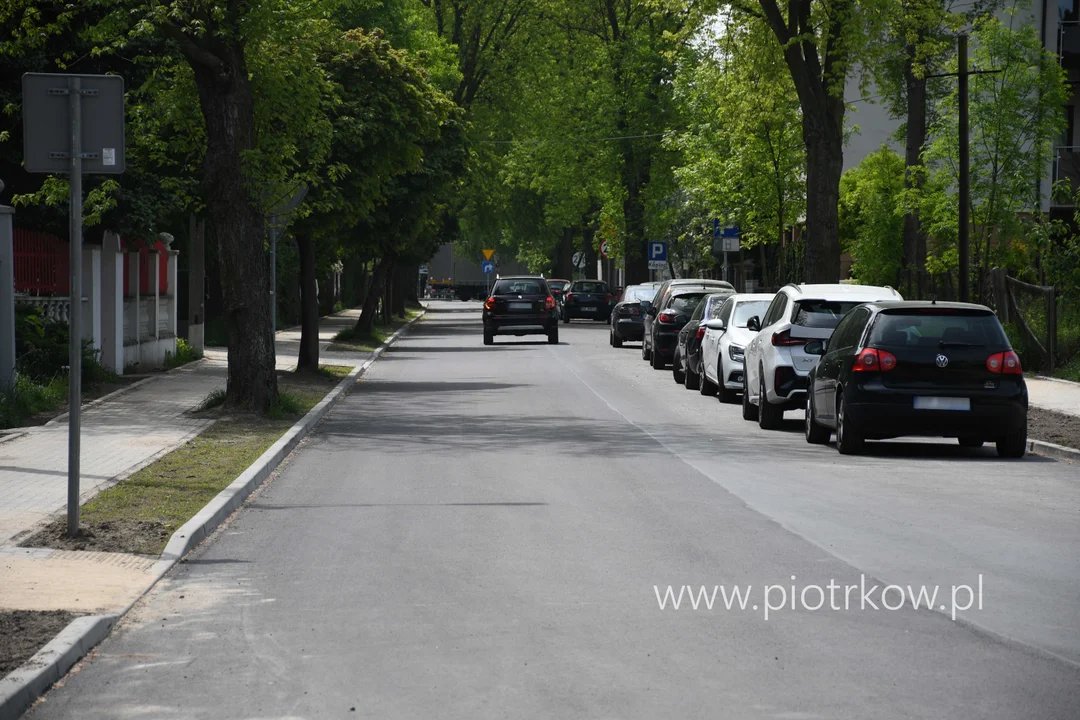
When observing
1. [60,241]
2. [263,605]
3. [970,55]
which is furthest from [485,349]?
[263,605]

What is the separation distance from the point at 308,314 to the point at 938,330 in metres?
14.2

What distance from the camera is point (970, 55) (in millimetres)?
37156

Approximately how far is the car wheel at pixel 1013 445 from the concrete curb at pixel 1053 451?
1.46 ft

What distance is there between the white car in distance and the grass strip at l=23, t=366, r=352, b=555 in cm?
651

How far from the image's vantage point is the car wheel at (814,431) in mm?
17188

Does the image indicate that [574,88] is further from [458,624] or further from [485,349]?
[458,624]

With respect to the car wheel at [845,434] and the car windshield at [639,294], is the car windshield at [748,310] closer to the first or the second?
the car wheel at [845,434]

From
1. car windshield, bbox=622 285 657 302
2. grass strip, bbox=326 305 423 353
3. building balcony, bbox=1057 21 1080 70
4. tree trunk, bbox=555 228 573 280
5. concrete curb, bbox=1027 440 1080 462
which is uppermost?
building balcony, bbox=1057 21 1080 70

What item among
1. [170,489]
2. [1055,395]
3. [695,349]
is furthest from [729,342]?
[170,489]

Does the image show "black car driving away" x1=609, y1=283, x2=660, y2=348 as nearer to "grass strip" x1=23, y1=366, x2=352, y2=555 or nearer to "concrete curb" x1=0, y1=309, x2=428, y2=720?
"grass strip" x1=23, y1=366, x2=352, y2=555

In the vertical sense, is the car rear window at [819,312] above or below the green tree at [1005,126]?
below

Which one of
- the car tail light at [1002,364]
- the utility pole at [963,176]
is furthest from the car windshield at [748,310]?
the car tail light at [1002,364]

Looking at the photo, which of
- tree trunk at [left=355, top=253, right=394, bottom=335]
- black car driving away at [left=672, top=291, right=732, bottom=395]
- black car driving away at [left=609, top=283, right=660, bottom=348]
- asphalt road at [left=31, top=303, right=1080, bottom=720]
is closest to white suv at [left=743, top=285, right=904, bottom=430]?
asphalt road at [left=31, top=303, right=1080, bottom=720]

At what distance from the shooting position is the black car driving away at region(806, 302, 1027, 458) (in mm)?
15453
